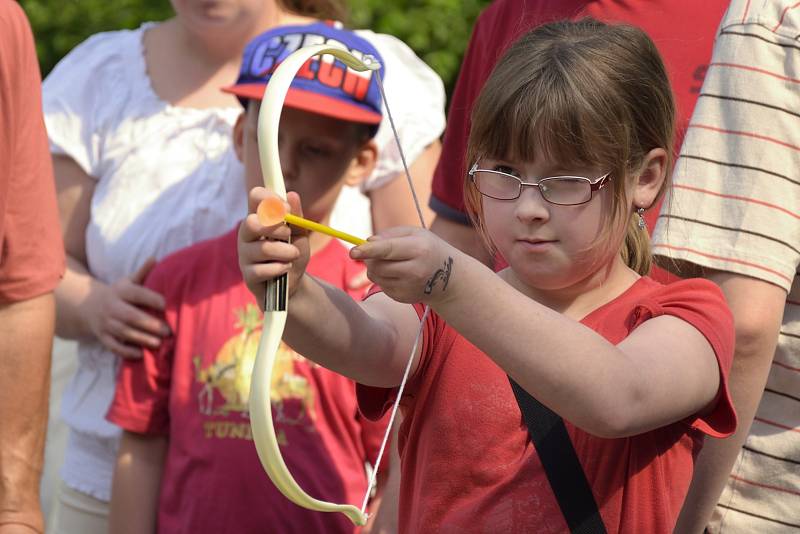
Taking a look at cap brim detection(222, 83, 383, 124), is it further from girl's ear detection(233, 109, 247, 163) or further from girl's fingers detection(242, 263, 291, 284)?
girl's fingers detection(242, 263, 291, 284)

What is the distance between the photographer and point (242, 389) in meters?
2.93

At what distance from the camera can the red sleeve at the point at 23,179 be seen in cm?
251

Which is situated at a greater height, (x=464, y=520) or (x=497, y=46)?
(x=497, y=46)

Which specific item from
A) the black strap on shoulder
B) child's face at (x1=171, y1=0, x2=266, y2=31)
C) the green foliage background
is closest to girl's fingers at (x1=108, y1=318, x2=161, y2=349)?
child's face at (x1=171, y1=0, x2=266, y2=31)

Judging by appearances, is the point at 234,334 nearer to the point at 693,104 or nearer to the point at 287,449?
the point at 287,449

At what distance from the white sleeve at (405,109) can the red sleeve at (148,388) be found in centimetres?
69

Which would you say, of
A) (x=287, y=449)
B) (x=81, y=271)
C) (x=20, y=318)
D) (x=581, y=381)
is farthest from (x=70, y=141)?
(x=581, y=381)

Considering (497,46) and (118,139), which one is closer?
(497,46)

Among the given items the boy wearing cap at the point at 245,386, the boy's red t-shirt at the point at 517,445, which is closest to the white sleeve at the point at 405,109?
the boy wearing cap at the point at 245,386

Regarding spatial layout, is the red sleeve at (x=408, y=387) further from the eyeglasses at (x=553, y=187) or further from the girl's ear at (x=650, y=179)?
the girl's ear at (x=650, y=179)

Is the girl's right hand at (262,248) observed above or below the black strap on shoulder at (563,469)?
above

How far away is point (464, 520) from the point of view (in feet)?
6.49

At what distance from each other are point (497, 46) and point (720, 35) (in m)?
0.63

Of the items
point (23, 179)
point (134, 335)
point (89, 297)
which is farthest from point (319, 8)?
point (23, 179)
